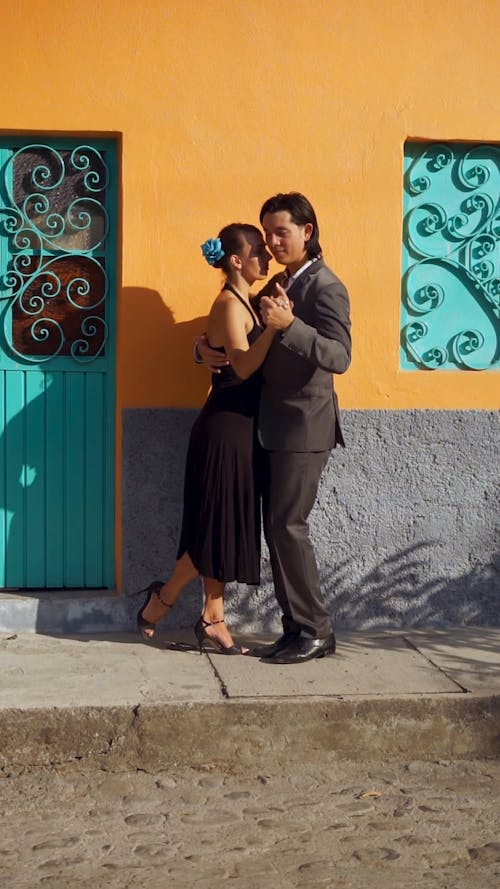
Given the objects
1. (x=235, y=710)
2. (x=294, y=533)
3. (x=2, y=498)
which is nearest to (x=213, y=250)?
(x=294, y=533)

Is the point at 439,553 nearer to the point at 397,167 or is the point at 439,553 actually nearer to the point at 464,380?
the point at 464,380

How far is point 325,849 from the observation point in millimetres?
3896

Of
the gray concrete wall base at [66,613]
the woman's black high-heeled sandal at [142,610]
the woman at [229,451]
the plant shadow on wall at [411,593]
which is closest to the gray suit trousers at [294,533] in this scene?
the woman at [229,451]

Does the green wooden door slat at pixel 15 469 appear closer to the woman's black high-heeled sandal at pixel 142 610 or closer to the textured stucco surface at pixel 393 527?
the textured stucco surface at pixel 393 527

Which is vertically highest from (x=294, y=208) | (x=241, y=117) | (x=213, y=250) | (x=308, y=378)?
(x=241, y=117)

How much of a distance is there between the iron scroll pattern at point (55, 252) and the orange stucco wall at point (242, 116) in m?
0.18

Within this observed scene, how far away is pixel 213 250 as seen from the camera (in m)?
5.26

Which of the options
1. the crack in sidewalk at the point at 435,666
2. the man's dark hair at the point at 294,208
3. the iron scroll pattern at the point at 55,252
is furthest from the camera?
the iron scroll pattern at the point at 55,252

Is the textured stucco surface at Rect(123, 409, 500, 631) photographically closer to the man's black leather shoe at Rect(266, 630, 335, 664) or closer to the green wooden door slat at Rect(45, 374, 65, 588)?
the green wooden door slat at Rect(45, 374, 65, 588)

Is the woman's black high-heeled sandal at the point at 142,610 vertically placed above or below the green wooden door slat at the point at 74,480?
below

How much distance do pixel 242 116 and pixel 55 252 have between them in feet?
3.48

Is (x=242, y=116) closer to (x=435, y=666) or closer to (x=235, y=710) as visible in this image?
(x=435, y=666)

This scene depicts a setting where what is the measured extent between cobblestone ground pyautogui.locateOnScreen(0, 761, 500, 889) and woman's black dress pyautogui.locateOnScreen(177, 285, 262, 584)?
3.37 ft

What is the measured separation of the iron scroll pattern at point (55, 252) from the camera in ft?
19.1
